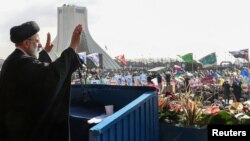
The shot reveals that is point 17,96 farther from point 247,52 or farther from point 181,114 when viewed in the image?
point 247,52

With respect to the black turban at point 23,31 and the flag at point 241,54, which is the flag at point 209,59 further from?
the black turban at point 23,31

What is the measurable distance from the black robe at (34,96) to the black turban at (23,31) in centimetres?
10

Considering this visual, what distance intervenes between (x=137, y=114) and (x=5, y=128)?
1196 mm

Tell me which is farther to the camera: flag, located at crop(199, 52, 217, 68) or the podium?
flag, located at crop(199, 52, 217, 68)

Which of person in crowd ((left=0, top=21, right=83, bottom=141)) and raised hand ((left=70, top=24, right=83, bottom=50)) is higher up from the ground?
raised hand ((left=70, top=24, right=83, bottom=50))

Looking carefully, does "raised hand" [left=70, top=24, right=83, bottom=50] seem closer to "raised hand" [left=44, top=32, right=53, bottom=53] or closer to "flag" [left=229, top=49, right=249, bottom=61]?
"raised hand" [left=44, top=32, right=53, bottom=53]

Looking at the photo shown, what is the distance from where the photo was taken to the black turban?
2.74 meters

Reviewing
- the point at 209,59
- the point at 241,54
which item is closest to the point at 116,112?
the point at 241,54

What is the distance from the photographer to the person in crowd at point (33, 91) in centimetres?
261

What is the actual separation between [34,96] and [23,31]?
0.50 metres

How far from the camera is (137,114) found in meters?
3.40

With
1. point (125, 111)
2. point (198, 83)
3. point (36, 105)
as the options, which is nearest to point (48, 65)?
point (36, 105)

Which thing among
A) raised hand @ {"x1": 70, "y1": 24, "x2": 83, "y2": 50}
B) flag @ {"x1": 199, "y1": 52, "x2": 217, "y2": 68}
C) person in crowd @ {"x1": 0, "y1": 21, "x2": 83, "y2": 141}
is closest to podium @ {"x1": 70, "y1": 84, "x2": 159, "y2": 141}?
person in crowd @ {"x1": 0, "y1": 21, "x2": 83, "y2": 141}

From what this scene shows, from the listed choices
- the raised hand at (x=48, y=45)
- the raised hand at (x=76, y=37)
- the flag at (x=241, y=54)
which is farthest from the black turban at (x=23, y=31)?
the flag at (x=241, y=54)
